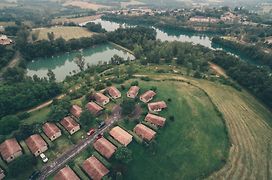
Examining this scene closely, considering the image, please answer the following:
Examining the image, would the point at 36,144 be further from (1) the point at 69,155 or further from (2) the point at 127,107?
(2) the point at 127,107

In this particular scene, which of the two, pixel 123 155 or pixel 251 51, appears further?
pixel 251 51

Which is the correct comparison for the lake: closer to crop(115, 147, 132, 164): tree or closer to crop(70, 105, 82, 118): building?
crop(70, 105, 82, 118): building

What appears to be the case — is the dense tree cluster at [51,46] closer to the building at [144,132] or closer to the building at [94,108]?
the building at [94,108]

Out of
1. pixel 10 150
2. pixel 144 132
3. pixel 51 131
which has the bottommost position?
pixel 10 150

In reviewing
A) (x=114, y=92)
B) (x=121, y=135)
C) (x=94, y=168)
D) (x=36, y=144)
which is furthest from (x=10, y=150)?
(x=114, y=92)

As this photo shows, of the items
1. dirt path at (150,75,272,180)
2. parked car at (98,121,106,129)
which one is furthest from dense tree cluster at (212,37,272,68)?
Result: parked car at (98,121,106,129)

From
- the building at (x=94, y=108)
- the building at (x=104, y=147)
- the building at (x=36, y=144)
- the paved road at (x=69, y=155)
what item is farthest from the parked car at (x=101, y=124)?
the building at (x=36, y=144)
